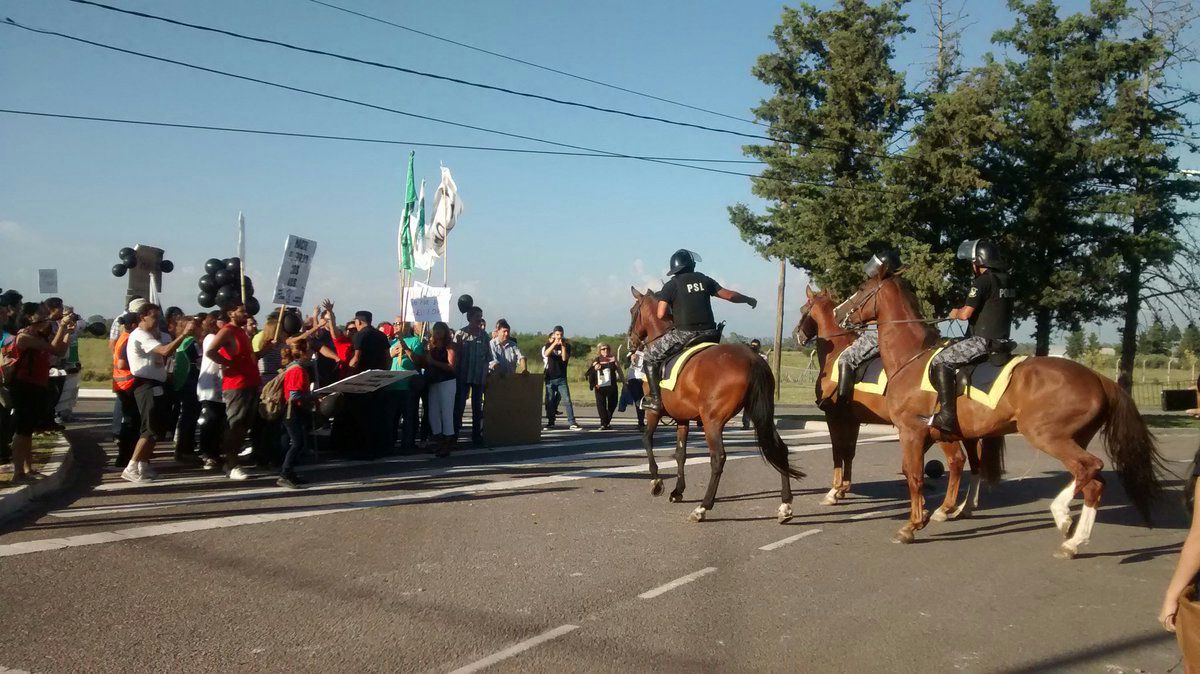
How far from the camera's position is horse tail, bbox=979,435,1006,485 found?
9.66 m

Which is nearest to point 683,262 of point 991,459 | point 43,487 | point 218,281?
point 991,459

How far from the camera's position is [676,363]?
9.84m

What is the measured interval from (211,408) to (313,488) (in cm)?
176

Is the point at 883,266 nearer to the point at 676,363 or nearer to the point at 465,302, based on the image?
the point at 676,363

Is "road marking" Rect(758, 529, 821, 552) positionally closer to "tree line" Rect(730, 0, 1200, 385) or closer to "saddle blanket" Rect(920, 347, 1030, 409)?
"saddle blanket" Rect(920, 347, 1030, 409)

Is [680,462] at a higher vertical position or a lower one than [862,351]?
lower

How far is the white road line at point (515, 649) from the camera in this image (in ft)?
16.0

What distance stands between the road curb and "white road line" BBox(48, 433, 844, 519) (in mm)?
364

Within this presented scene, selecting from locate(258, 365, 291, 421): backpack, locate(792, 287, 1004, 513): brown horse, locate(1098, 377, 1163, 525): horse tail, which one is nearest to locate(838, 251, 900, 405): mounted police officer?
locate(792, 287, 1004, 513): brown horse

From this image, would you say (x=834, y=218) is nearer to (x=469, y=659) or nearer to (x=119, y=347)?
(x=119, y=347)

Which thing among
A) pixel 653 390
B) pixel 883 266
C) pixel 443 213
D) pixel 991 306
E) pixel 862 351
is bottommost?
pixel 653 390

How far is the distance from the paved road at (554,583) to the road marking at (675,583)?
3cm

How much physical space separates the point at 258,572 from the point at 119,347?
550 centimetres

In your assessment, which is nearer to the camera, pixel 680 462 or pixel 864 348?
pixel 864 348
